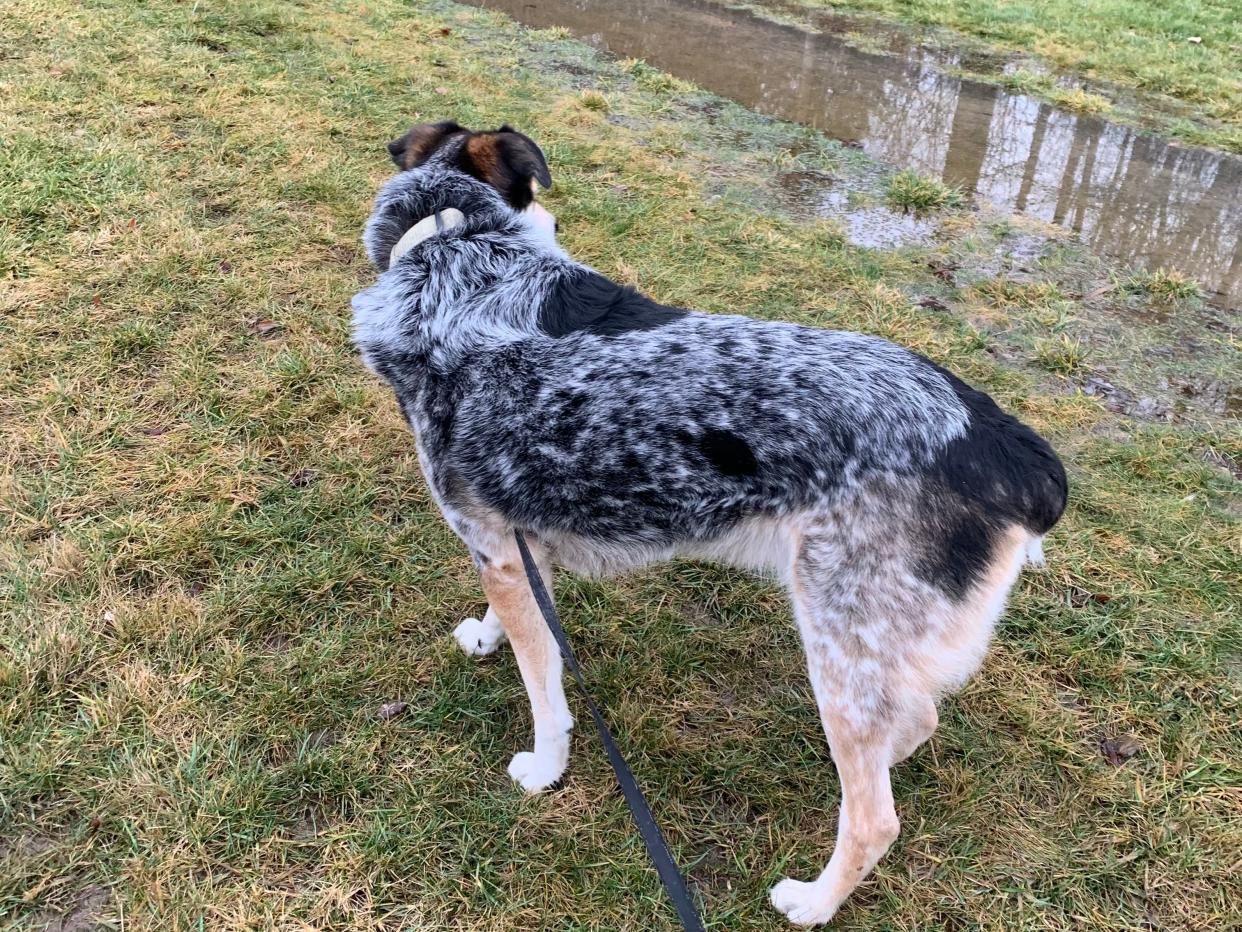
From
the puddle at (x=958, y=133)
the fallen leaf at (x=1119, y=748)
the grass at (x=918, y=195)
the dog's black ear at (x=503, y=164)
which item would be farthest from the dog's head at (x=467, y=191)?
the grass at (x=918, y=195)

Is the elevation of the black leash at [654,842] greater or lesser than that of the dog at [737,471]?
lesser

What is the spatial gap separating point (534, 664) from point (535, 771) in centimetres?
41

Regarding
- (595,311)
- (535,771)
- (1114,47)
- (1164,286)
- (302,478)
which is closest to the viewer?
(595,311)

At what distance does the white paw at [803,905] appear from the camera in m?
2.43

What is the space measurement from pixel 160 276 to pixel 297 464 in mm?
→ 1958

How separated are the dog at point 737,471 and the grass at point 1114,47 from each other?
8.72 metres

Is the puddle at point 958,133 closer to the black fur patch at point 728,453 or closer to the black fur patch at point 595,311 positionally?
the black fur patch at point 595,311

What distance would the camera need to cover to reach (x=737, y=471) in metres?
2.27

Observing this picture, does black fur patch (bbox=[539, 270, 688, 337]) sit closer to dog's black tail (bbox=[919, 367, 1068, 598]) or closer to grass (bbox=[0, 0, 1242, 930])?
dog's black tail (bbox=[919, 367, 1068, 598])

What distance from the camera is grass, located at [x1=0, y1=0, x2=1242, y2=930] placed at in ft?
8.18

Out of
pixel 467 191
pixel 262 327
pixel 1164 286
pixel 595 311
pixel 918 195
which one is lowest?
pixel 262 327

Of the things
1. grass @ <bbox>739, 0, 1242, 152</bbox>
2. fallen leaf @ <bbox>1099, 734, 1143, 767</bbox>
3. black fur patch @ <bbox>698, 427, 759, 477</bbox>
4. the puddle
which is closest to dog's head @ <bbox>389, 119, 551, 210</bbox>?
black fur patch @ <bbox>698, 427, 759, 477</bbox>

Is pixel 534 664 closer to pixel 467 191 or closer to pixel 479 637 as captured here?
pixel 479 637

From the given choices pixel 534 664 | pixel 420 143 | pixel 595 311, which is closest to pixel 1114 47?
pixel 420 143
